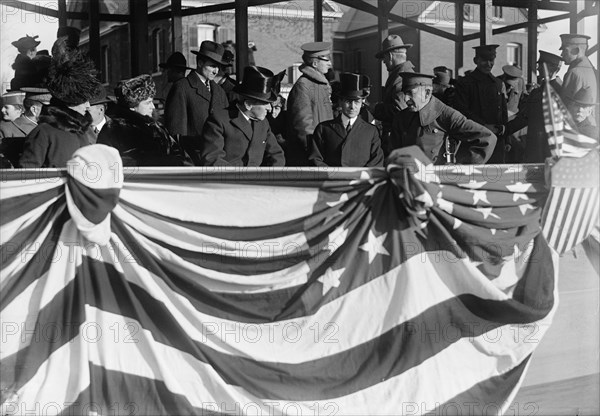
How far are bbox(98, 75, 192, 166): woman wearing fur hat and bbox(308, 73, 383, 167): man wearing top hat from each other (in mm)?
1132

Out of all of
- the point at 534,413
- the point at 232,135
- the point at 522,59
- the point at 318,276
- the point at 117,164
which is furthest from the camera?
the point at 522,59

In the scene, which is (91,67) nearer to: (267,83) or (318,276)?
(267,83)

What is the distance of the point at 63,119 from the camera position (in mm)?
5398

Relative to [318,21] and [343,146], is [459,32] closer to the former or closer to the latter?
[318,21]

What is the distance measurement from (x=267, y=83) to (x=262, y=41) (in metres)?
30.3

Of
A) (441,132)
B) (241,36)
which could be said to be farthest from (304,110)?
(241,36)

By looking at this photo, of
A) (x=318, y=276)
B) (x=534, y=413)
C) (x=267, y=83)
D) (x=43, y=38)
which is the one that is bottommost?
(x=534, y=413)

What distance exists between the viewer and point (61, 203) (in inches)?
178

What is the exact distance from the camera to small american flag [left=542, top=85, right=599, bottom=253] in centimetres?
552

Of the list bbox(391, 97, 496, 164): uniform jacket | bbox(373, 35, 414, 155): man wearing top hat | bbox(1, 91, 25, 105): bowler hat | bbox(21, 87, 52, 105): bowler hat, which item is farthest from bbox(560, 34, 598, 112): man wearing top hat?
bbox(1, 91, 25, 105): bowler hat

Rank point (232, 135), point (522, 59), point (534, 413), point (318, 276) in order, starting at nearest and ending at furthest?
point (318, 276) → point (534, 413) → point (232, 135) → point (522, 59)

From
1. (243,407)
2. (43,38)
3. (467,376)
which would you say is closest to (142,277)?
(243,407)

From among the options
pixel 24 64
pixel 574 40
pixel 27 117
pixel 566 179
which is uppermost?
pixel 574 40

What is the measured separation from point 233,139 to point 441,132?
1.64 m
